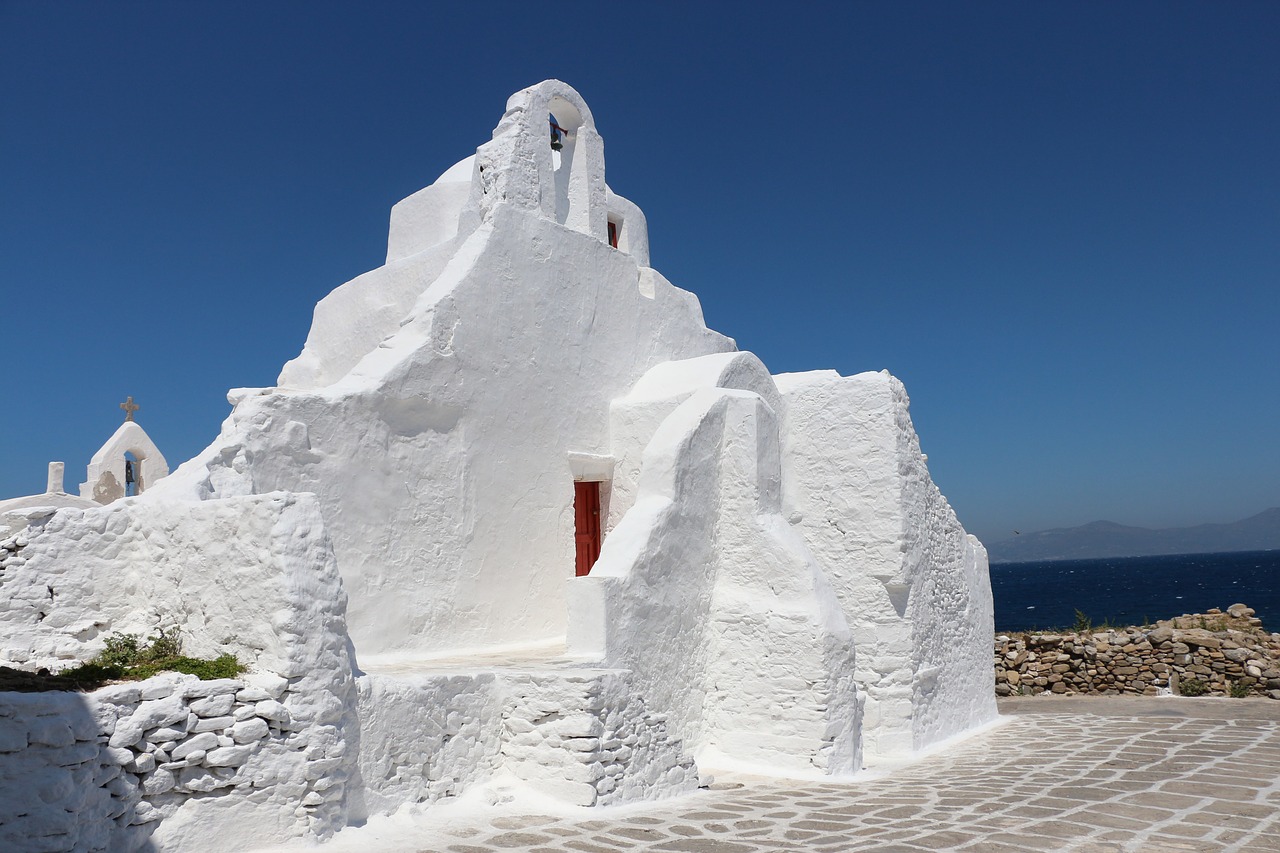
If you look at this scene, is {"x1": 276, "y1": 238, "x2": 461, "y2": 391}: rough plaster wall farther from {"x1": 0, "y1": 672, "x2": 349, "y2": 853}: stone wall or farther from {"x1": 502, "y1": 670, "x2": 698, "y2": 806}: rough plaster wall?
{"x1": 0, "y1": 672, "x2": 349, "y2": 853}: stone wall

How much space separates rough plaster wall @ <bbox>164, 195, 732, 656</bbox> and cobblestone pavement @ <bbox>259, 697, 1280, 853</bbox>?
265 cm

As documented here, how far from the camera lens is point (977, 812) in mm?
6902

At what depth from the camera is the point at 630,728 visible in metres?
7.29

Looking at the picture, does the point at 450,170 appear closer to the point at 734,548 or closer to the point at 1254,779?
the point at 734,548

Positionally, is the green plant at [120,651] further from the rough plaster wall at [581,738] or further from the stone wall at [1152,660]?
the stone wall at [1152,660]

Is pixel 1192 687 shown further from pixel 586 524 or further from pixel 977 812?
pixel 586 524

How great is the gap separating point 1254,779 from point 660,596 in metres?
5.10

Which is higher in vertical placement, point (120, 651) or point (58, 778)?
point (120, 651)

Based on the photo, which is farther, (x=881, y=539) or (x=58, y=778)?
(x=881, y=539)

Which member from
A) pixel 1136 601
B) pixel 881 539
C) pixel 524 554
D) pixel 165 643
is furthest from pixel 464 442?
pixel 1136 601

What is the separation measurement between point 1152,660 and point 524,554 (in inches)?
424

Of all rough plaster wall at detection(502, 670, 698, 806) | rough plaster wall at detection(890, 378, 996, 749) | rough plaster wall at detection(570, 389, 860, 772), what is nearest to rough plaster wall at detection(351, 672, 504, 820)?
rough plaster wall at detection(502, 670, 698, 806)

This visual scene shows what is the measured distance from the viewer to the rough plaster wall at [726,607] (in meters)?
8.64

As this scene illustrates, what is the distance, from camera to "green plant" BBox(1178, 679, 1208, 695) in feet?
47.5
